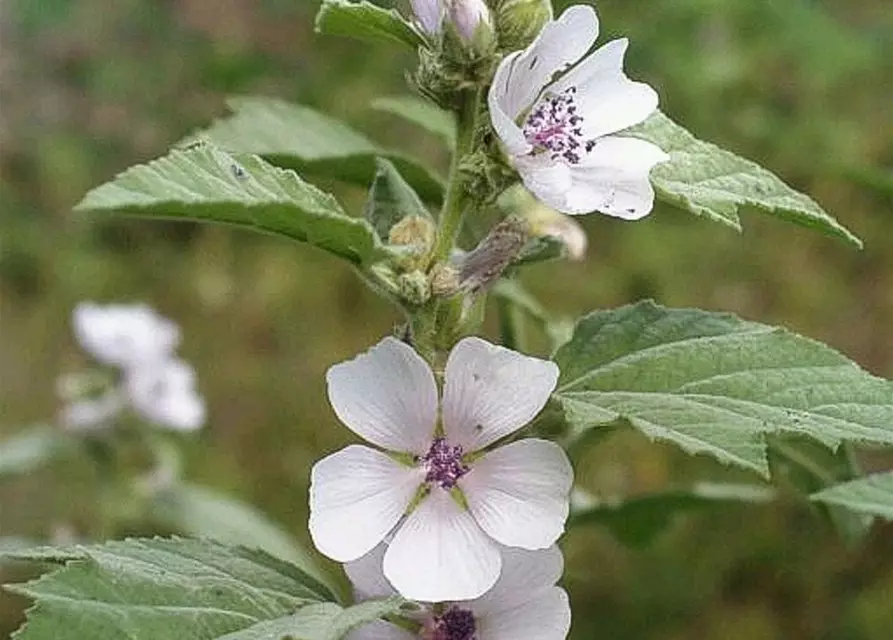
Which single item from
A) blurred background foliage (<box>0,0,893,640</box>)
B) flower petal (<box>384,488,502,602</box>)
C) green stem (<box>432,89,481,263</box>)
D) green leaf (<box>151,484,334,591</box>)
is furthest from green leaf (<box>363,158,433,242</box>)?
blurred background foliage (<box>0,0,893,640</box>)

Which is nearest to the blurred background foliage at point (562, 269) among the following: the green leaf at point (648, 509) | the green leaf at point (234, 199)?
the green leaf at point (648, 509)

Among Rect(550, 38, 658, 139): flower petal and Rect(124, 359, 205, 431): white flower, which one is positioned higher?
Rect(550, 38, 658, 139): flower petal

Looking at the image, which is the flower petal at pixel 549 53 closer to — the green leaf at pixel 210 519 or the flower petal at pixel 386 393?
the flower petal at pixel 386 393

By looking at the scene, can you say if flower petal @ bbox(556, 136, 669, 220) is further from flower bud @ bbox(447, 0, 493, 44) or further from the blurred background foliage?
the blurred background foliage

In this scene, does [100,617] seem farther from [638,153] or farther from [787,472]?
[787,472]

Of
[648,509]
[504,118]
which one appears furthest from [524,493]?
[648,509]

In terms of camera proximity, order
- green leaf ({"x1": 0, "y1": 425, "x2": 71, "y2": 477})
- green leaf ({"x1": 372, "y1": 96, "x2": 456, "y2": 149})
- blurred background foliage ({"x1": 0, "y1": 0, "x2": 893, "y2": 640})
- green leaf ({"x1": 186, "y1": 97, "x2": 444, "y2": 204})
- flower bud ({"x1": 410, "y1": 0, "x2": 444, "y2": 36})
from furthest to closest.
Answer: blurred background foliage ({"x1": 0, "y1": 0, "x2": 893, "y2": 640}), green leaf ({"x1": 0, "y1": 425, "x2": 71, "y2": 477}), green leaf ({"x1": 372, "y1": 96, "x2": 456, "y2": 149}), green leaf ({"x1": 186, "y1": 97, "x2": 444, "y2": 204}), flower bud ({"x1": 410, "y1": 0, "x2": 444, "y2": 36})
